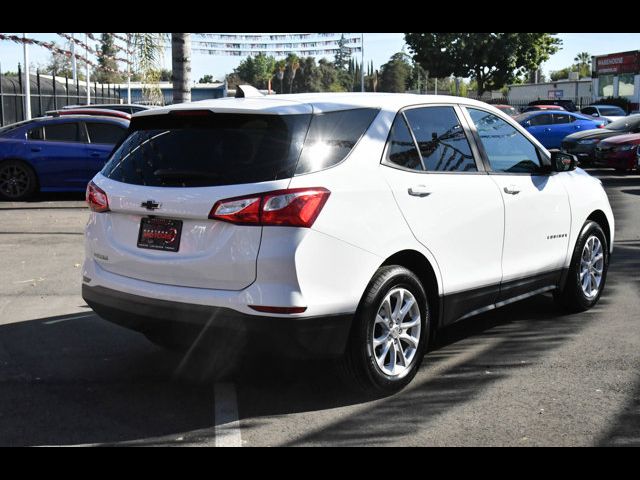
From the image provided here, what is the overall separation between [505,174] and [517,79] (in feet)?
172

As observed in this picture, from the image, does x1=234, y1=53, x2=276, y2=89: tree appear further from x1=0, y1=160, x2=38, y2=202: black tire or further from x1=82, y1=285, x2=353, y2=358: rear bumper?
x1=82, y1=285, x2=353, y2=358: rear bumper

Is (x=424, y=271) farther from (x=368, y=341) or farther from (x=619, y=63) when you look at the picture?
(x=619, y=63)

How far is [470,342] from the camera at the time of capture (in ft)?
19.8

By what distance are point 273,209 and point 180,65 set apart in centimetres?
953

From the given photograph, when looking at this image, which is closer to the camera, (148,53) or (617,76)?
(148,53)

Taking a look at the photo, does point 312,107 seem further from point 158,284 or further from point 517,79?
point 517,79

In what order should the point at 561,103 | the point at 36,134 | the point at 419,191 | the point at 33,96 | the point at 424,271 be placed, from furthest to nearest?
the point at 561,103 < the point at 33,96 < the point at 36,134 < the point at 424,271 < the point at 419,191

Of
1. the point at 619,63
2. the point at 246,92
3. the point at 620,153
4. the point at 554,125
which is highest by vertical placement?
the point at 619,63

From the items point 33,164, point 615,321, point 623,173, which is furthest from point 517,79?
point 615,321

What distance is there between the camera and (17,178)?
47.5ft

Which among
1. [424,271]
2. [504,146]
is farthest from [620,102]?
[424,271]

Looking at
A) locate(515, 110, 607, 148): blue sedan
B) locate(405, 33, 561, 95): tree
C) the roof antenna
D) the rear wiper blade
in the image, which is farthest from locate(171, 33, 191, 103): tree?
locate(405, 33, 561, 95): tree

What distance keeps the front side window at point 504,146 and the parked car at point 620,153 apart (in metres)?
14.0
